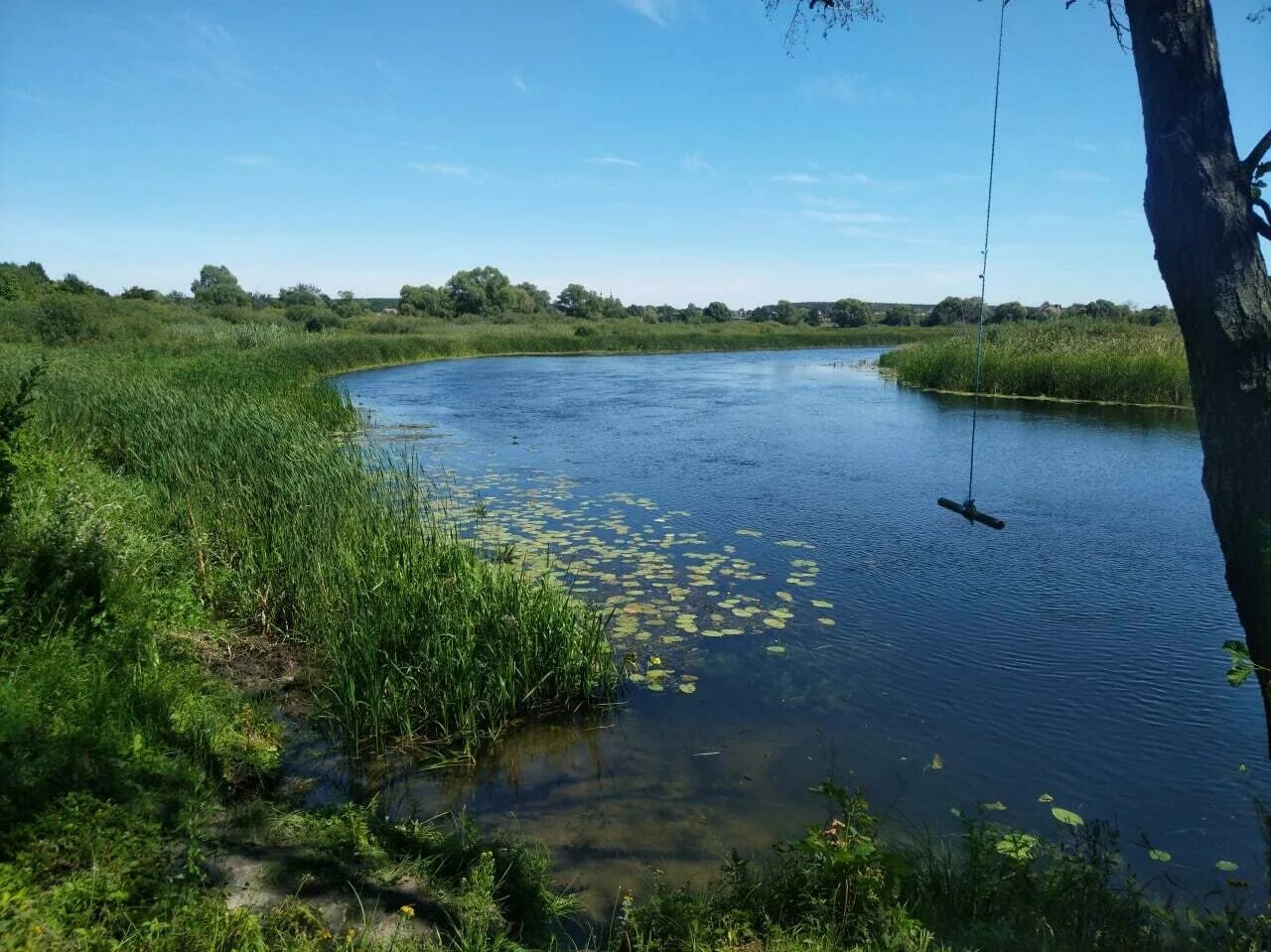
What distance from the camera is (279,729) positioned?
448cm

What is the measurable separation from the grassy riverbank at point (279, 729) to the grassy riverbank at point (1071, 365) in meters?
19.3

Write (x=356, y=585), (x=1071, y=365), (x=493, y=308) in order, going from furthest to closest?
(x=493, y=308)
(x=1071, y=365)
(x=356, y=585)

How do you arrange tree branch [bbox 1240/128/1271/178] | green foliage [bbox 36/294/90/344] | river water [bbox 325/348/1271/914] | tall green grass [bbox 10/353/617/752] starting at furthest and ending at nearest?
1. green foliage [bbox 36/294/90/344]
2. tall green grass [bbox 10/353/617/752]
3. river water [bbox 325/348/1271/914]
4. tree branch [bbox 1240/128/1271/178]

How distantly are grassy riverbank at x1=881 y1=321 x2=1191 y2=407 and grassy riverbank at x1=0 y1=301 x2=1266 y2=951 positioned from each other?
19.3 m

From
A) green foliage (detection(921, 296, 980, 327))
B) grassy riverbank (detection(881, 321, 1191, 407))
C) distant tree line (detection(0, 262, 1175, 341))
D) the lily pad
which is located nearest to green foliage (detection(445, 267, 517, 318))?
distant tree line (detection(0, 262, 1175, 341))

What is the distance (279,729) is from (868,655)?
12.8ft

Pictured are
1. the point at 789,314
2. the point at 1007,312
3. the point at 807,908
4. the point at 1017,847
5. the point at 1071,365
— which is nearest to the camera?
the point at 807,908

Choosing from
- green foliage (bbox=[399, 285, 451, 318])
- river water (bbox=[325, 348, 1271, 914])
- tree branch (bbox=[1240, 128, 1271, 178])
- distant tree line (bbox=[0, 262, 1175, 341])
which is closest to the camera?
tree branch (bbox=[1240, 128, 1271, 178])

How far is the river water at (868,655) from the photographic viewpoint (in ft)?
13.2

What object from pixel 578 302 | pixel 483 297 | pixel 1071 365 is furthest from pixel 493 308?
pixel 1071 365

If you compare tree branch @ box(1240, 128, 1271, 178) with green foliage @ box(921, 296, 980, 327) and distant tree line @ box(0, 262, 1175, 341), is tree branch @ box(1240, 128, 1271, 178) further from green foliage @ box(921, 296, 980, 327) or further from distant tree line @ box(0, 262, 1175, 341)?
green foliage @ box(921, 296, 980, 327)

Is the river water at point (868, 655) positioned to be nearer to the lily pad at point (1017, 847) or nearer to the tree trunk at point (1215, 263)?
the lily pad at point (1017, 847)

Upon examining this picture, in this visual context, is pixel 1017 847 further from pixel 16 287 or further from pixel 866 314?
pixel 866 314

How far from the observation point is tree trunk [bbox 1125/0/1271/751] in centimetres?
255
